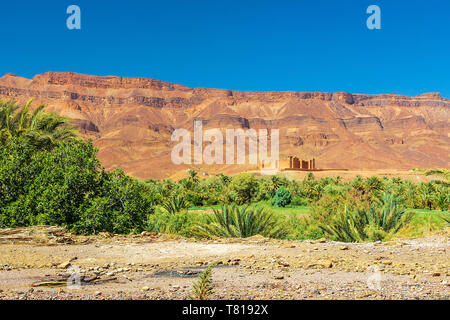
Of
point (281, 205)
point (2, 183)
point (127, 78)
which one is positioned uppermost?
point (127, 78)

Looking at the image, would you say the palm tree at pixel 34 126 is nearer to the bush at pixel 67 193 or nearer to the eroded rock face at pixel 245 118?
the bush at pixel 67 193

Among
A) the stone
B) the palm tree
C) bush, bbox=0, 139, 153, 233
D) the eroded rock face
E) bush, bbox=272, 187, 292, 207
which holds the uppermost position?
the eroded rock face

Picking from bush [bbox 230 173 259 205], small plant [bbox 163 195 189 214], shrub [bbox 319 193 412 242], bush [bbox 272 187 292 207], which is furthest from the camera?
bush [bbox 230 173 259 205]

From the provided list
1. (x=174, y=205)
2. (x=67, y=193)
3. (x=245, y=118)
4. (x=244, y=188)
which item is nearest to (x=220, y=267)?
(x=67, y=193)

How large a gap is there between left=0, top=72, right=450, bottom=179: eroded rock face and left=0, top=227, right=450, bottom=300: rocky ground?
101 metres

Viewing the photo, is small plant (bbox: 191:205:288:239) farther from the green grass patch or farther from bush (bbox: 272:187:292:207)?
bush (bbox: 272:187:292:207)

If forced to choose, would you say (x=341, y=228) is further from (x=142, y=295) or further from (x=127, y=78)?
(x=127, y=78)

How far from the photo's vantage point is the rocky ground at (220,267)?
11.9 feet

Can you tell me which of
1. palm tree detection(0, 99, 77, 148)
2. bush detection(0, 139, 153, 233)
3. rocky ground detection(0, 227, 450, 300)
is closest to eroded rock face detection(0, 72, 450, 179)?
palm tree detection(0, 99, 77, 148)

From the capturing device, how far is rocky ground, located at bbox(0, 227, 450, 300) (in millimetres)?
3619

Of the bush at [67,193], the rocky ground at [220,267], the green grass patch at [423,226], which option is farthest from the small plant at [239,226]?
the green grass patch at [423,226]
